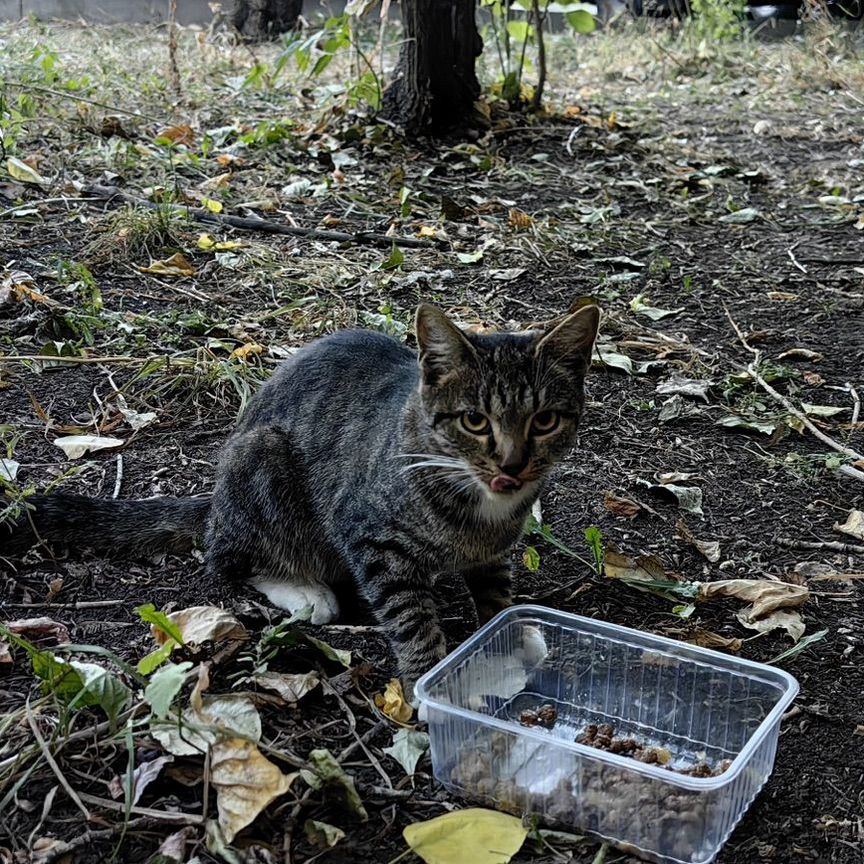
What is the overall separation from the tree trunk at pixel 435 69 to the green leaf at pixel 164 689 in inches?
213

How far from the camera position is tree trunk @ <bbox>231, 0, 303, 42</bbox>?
414 inches

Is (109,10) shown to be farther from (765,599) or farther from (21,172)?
(765,599)

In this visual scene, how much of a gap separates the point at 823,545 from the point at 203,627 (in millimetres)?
1903

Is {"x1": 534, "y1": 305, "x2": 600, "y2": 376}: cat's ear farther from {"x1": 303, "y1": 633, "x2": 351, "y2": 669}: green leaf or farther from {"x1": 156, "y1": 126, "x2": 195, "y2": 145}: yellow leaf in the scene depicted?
{"x1": 156, "y1": 126, "x2": 195, "y2": 145}: yellow leaf

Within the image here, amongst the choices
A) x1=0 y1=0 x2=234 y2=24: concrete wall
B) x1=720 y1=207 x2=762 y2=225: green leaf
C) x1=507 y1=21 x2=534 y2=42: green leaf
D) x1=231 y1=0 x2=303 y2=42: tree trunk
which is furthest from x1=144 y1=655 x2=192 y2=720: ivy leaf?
x1=0 y1=0 x2=234 y2=24: concrete wall

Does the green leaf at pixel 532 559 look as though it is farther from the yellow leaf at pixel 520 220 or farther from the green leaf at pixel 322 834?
the yellow leaf at pixel 520 220

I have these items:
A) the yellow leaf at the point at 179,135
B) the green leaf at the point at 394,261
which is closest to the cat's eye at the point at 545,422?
the green leaf at the point at 394,261

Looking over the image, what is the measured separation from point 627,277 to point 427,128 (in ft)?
7.51

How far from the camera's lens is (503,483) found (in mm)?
2742

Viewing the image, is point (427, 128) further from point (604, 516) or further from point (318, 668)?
point (318, 668)

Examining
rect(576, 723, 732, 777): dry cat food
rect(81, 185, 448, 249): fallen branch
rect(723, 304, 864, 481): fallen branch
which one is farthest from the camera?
rect(81, 185, 448, 249): fallen branch

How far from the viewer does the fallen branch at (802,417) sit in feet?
12.4

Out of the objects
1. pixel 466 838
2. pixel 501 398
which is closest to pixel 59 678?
pixel 466 838

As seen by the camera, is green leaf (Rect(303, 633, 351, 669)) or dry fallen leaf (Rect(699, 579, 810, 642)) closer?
green leaf (Rect(303, 633, 351, 669))
